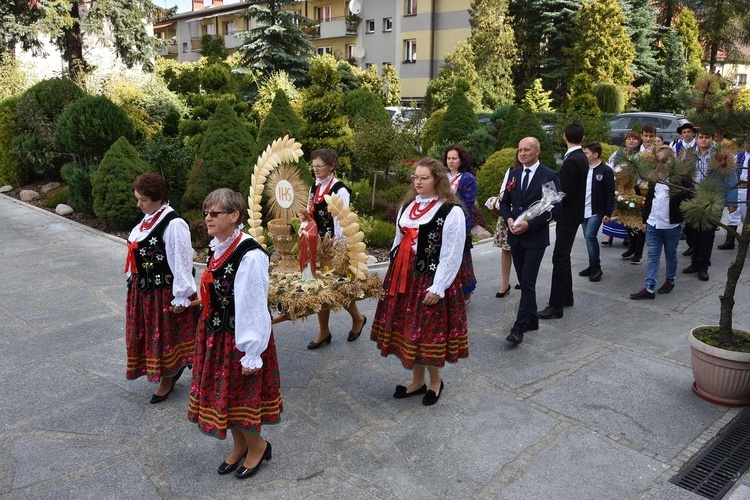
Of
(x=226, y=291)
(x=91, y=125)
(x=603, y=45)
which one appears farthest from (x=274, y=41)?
(x=226, y=291)

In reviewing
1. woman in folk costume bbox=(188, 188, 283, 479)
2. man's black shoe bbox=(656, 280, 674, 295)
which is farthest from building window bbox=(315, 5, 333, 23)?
woman in folk costume bbox=(188, 188, 283, 479)

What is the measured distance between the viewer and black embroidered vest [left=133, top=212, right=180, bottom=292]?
440 centimetres

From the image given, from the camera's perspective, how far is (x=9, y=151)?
1503 cm

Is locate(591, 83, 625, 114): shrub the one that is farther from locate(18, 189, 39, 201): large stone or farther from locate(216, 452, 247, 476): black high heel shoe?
locate(216, 452, 247, 476): black high heel shoe

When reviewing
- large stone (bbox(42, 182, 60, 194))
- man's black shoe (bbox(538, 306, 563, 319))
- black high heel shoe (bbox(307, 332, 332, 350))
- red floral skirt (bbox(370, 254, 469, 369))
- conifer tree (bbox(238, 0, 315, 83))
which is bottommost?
black high heel shoe (bbox(307, 332, 332, 350))

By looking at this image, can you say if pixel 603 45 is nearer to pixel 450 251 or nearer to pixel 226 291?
pixel 450 251

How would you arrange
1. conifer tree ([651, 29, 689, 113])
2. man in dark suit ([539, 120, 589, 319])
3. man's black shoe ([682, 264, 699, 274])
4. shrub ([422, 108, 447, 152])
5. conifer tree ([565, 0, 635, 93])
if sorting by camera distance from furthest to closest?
conifer tree ([651, 29, 689, 113]) < conifer tree ([565, 0, 635, 93]) < shrub ([422, 108, 447, 152]) < man's black shoe ([682, 264, 699, 274]) < man in dark suit ([539, 120, 589, 319])

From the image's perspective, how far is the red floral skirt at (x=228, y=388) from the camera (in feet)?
11.6

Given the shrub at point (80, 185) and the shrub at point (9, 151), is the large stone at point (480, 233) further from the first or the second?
the shrub at point (9, 151)

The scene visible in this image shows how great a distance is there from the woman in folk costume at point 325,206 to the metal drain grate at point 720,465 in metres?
2.92

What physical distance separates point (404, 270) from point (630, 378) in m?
2.38

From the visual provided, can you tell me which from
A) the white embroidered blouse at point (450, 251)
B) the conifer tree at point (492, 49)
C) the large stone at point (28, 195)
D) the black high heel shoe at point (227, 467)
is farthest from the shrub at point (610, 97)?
the black high heel shoe at point (227, 467)

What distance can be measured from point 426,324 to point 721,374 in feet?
7.85

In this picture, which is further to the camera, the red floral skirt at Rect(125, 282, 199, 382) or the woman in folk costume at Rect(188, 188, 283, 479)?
the red floral skirt at Rect(125, 282, 199, 382)
